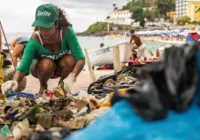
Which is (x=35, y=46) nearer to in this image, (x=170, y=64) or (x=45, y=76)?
(x=45, y=76)

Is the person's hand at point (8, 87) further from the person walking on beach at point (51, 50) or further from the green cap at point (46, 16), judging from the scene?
the green cap at point (46, 16)

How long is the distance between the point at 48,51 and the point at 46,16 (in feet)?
1.68

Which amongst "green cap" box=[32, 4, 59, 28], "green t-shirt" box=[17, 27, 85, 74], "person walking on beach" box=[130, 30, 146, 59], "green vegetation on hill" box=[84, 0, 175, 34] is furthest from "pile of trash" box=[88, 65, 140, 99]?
"green vegetation on hill" box=[84, 0, 175, 34]

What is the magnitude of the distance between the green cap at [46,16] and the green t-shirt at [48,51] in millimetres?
286

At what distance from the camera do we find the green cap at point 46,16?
4.53 metres

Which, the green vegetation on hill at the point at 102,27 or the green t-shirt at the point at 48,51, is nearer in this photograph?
the green t-shirt at the point at 48,51

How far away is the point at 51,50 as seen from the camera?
500 cm

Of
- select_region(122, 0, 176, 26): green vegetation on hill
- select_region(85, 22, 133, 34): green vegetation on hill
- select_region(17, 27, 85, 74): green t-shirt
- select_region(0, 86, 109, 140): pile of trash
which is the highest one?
select_region(17, 27, 85, 74): green t-shirt

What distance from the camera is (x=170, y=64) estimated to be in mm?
1368

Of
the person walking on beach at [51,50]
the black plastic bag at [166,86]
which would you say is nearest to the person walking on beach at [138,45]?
the person walking on beach at [51,50]

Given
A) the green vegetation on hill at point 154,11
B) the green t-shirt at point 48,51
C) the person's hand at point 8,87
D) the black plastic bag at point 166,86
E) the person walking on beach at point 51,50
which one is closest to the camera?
the black plastic bag at point 166,86

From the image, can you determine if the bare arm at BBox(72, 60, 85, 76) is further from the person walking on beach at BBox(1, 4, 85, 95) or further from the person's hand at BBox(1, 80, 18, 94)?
the person's hand at BBox(1, 80, 18, 94)

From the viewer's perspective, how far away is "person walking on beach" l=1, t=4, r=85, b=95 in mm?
4656

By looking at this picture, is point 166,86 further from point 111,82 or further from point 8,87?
point 111,82
